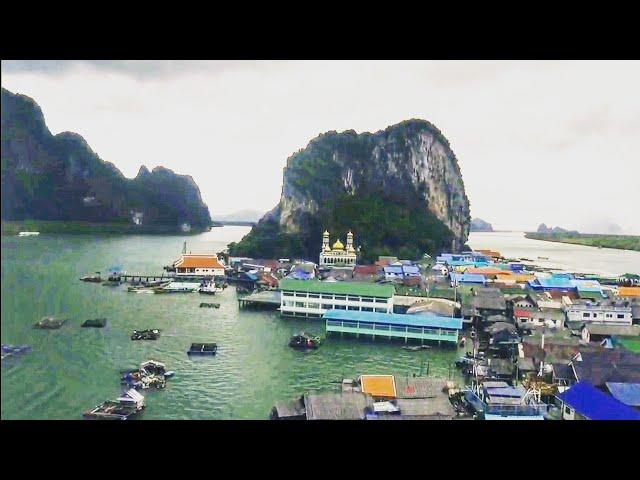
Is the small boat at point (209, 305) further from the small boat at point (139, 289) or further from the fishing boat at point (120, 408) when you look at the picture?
the fishing boat at point (120, 408)

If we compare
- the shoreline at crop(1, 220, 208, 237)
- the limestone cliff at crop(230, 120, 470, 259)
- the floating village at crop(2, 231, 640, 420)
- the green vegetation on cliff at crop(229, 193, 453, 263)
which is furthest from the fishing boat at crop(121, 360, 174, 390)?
the limestone cliff at crop(230, 120, 470, 259)

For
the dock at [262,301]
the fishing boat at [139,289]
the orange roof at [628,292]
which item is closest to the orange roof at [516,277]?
the orange roof at [628,292]

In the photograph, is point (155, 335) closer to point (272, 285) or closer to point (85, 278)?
point (85, 278)

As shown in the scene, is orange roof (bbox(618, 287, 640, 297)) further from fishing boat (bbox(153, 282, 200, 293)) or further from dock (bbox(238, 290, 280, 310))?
fishing boat (bbox(153, 282, 200, 293))

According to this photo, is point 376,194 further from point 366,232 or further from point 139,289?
point 139,289

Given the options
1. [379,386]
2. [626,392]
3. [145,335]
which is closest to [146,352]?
[145,335]
